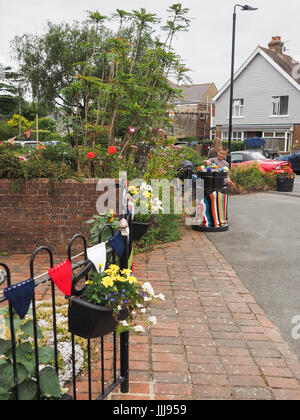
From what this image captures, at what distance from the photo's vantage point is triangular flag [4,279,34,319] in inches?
70.1

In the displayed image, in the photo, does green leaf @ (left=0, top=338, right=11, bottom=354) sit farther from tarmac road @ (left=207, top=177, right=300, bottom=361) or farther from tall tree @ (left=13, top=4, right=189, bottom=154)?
tall tree @ (left=13, top=4, right=189, bottom=154)

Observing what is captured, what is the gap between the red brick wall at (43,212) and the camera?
597 centimetres

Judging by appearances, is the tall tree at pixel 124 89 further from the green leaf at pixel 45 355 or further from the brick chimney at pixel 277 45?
the brick chimney at pixel 277 45

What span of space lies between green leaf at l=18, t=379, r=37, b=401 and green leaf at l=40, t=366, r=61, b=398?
0.15 ft

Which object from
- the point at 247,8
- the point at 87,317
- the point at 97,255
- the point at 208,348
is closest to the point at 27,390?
the point at 87,317

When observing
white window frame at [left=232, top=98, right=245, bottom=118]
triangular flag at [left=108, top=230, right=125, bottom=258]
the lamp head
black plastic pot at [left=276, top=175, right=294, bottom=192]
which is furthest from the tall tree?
white window frame at [left=232, top=98, right=245, bottom=118]

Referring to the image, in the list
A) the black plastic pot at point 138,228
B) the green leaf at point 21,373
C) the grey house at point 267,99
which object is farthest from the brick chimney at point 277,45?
the green leaf at point 21,373

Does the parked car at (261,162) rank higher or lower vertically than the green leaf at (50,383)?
higher

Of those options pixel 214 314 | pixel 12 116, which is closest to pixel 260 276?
pixel 214 314

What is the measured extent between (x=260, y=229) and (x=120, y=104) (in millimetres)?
3674

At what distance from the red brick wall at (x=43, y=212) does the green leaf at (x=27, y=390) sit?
397 cm

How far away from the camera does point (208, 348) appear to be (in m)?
3.35

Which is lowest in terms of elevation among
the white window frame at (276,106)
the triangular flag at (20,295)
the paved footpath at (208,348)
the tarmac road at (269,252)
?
the paved footpath at (208,348)

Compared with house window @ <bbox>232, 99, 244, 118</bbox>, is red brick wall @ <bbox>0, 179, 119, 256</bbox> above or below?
below
